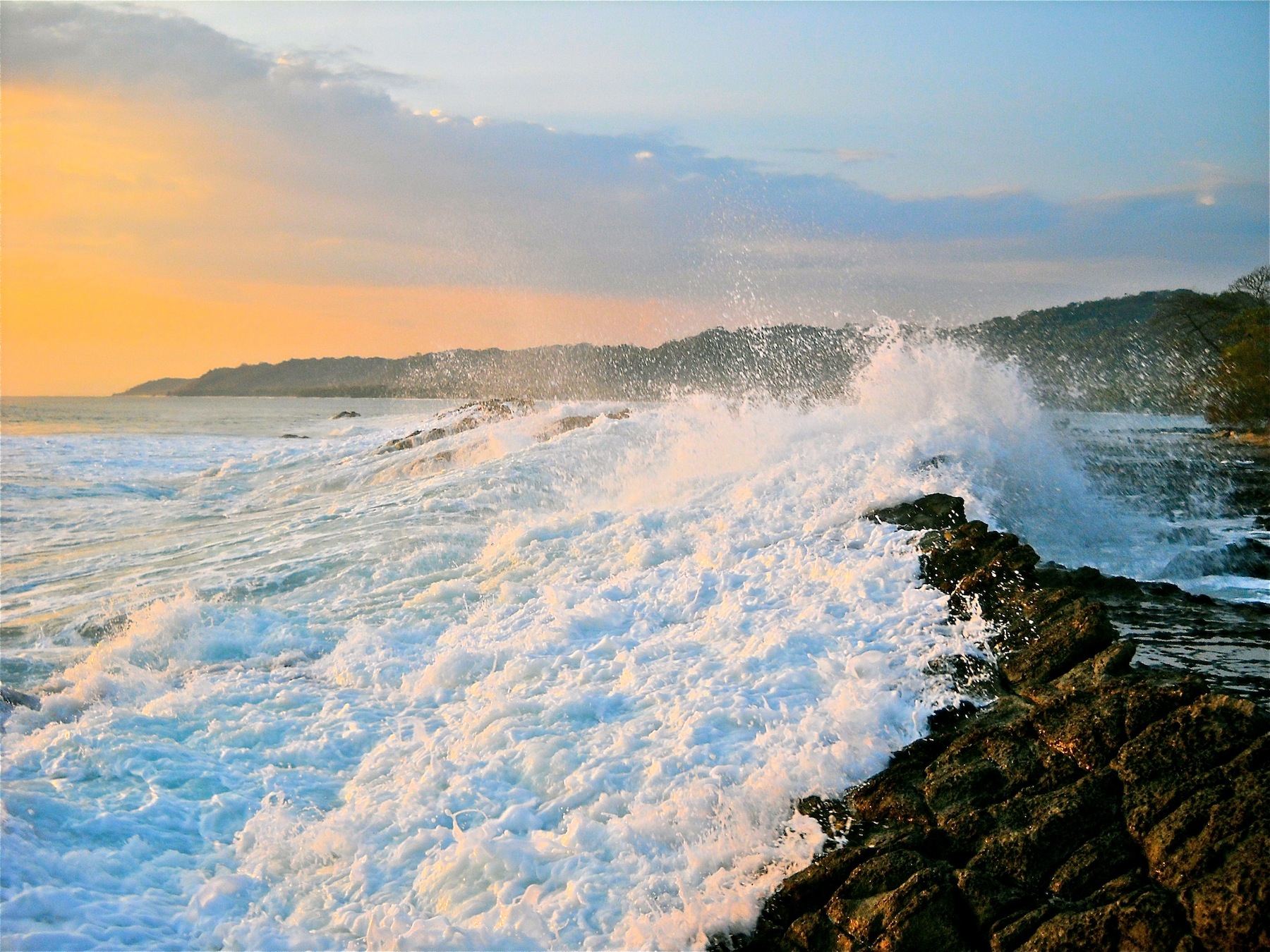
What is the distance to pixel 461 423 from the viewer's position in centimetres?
2800

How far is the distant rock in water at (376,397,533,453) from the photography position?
2664cm

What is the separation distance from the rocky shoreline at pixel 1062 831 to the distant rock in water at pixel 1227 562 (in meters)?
5.73

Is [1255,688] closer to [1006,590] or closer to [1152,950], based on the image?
[1006,590]

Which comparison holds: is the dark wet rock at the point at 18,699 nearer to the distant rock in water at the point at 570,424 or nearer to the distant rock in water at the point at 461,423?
the distant rock in water at the point at 570,424

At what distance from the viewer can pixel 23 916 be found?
193 inches

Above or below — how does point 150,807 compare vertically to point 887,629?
below

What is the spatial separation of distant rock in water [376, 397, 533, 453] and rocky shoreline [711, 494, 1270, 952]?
22.4m

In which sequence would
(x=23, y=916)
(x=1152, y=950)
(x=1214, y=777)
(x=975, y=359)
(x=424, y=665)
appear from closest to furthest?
(x=1152, y=950) < (x=1214, y=777) < (x=23, y=916) < (x=424, y=665) < (x=975, y=359)

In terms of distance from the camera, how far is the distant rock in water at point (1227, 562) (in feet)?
33.3

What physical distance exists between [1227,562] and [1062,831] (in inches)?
329

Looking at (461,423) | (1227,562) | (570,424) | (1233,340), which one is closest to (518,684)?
(1227,562)

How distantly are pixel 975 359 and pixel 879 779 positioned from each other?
425 inches

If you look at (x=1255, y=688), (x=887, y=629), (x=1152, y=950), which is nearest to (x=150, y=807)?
(x=887, y=629)

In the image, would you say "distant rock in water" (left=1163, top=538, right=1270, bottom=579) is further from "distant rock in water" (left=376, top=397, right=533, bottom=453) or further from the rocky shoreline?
"distant rock in water" (left=376, top=397, right=533, bottom=453)
